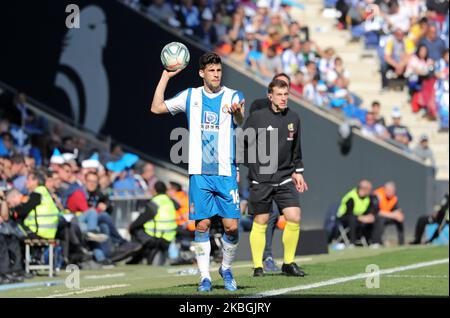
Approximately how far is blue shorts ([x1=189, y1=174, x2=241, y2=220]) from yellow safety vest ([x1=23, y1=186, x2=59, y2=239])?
22.5 feet

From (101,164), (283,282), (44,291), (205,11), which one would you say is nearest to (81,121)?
(101,164)

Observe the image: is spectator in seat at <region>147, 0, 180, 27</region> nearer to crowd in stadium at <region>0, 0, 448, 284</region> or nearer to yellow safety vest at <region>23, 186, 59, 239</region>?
crowd in stadium at <region>0, 0, 448, 284</region>

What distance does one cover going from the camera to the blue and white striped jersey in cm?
1151

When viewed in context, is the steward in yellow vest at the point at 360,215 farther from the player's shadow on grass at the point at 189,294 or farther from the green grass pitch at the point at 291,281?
the player's shadow on grass at the point at 189,294

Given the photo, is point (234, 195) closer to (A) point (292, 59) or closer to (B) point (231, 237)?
(B) point (231, 237)

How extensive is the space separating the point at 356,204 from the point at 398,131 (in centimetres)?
469

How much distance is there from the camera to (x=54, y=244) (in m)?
18.3

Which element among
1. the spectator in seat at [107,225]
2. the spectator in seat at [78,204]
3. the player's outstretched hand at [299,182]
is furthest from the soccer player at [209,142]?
the spectator in seat at [107,225]

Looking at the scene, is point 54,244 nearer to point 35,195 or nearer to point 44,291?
point 35,195

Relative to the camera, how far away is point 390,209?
2659 cm

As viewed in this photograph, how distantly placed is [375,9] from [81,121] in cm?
1048

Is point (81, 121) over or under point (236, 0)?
under

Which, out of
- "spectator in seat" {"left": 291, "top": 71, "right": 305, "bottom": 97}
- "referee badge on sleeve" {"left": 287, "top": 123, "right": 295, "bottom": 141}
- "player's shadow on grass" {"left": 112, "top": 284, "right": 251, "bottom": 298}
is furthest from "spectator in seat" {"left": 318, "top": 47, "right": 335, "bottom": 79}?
"player's shadow on grass" {"left": 112, "top": 284, "right": 251, "bottom": 298}
